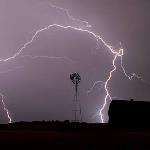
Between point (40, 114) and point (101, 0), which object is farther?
point (101, 0)

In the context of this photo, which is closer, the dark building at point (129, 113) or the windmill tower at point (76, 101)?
the dark building at point (129, 113)

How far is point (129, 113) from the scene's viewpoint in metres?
5.08

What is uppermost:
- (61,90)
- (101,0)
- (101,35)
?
(101,0)

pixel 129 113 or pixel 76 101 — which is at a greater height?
pixel 76 101

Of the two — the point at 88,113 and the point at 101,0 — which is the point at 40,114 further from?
the point at 101,0

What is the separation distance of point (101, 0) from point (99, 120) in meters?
2.07

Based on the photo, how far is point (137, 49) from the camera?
255 inches

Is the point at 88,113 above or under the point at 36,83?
under

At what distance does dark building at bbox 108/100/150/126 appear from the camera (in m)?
5.09

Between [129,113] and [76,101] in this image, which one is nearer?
[129,113]

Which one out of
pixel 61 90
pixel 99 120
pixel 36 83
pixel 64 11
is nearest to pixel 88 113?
pixel 99 120

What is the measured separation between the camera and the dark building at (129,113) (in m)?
5.09

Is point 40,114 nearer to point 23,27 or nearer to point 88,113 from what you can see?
point 88,113

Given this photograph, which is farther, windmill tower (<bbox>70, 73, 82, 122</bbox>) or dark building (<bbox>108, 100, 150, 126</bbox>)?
windmill tower (<bbox>70, 73, 82, 122</bbox>)
